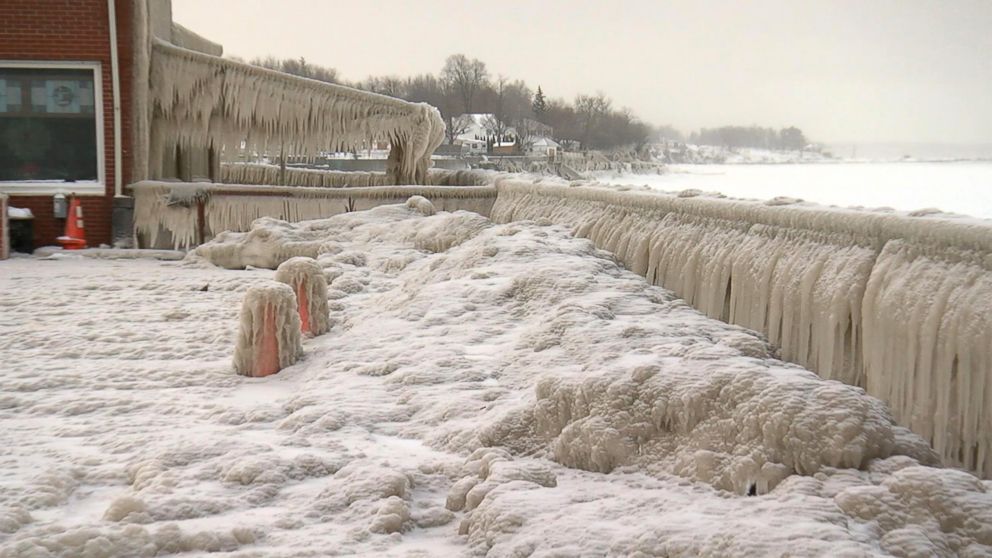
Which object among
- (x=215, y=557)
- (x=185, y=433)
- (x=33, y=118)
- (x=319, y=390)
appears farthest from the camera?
(x=33, y=118)

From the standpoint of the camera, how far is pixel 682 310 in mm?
5832

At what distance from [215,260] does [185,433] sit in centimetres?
747

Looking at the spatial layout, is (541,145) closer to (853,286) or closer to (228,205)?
(228,205)

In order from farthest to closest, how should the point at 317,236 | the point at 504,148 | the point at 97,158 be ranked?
the point at 504,148 → the point at 97,158 → the point at 317,236

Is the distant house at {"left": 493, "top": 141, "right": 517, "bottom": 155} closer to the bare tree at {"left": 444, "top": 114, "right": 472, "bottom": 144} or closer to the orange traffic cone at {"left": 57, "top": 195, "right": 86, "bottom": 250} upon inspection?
the bare tree at {"left": 444, "top": 114, "right": 472, "bottom": 144}

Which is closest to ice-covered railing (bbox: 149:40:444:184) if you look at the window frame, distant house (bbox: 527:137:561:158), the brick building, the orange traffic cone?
the brick building

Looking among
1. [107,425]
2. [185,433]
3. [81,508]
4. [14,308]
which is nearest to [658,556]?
[81,508]

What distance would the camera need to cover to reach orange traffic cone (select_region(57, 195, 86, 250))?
12734 mm

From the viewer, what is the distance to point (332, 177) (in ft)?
54.7

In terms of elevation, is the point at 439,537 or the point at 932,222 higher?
the point at 932,222

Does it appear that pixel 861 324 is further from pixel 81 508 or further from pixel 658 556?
pixel 81 508

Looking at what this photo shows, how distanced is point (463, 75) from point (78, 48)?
52.8 meters

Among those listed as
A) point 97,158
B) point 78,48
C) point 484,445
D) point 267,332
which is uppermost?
point 78,48

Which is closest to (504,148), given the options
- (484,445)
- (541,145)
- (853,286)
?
(541,145)
